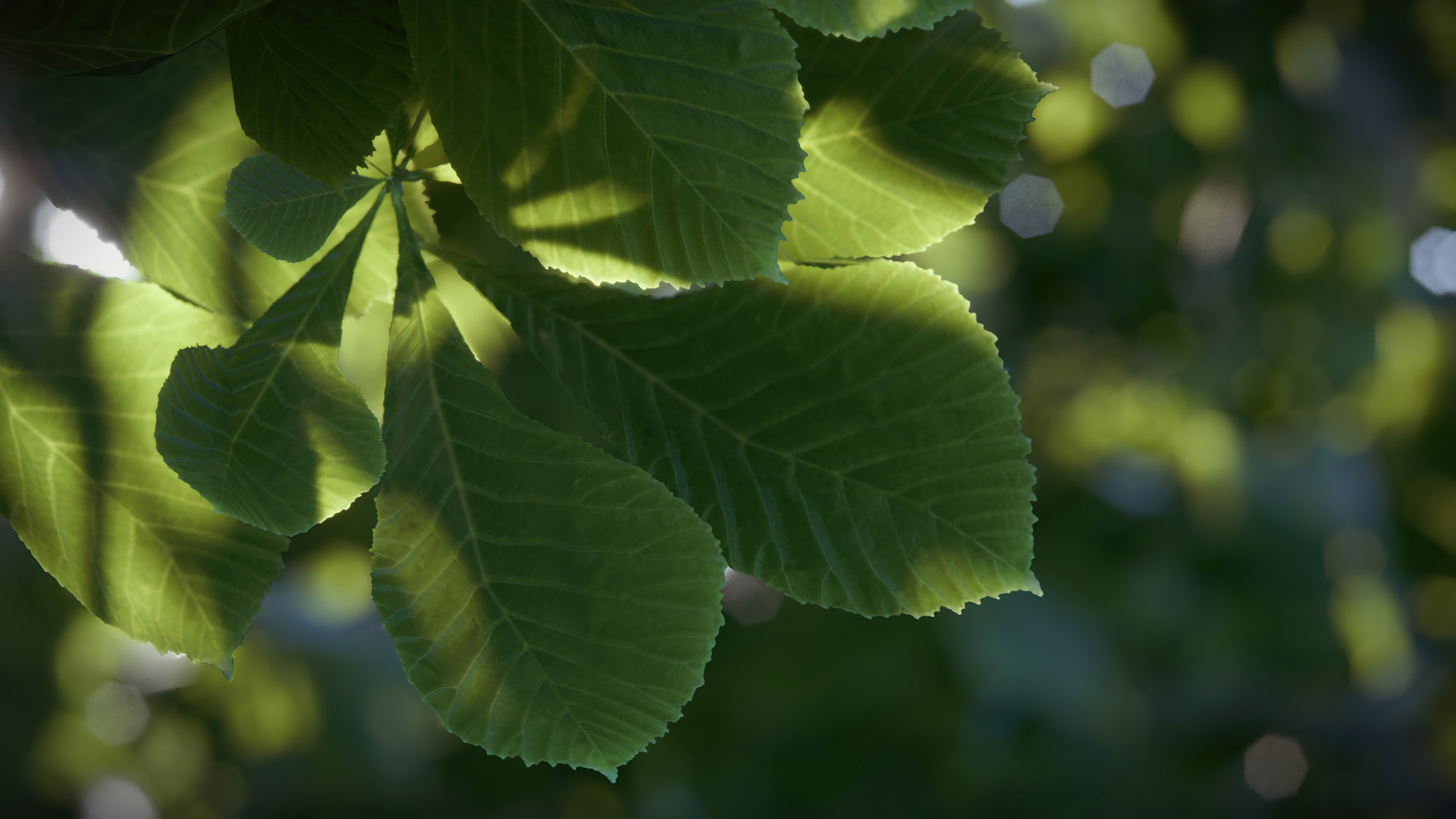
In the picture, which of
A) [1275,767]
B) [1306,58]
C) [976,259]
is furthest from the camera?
[1275,767]

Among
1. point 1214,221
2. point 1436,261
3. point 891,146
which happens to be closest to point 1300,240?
point 1214,221

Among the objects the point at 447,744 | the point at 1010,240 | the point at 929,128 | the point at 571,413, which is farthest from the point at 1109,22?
the point at 447,744

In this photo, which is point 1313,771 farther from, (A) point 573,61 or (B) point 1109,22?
(A) point 573,61

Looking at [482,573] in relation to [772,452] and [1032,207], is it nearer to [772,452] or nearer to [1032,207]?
[772,452]

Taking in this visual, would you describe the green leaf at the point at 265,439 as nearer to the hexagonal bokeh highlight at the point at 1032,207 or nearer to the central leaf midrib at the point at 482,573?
the central leaf midrib at the point at 482,573

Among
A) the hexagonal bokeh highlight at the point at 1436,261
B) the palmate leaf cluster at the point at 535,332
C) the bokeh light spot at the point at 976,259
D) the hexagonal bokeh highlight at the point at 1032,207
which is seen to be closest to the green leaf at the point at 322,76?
the palmate leaf cluster at the point at 535,332

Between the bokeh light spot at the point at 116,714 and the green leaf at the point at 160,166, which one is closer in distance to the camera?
the green leaf at the point at 160,166

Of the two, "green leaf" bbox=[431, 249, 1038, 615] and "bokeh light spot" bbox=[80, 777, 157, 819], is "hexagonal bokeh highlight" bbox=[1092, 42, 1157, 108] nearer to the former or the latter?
"green leaf" bbox=[431, 249, 1038, 615]

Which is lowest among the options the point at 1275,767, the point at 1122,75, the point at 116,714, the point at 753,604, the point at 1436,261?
the point at 1275,767
